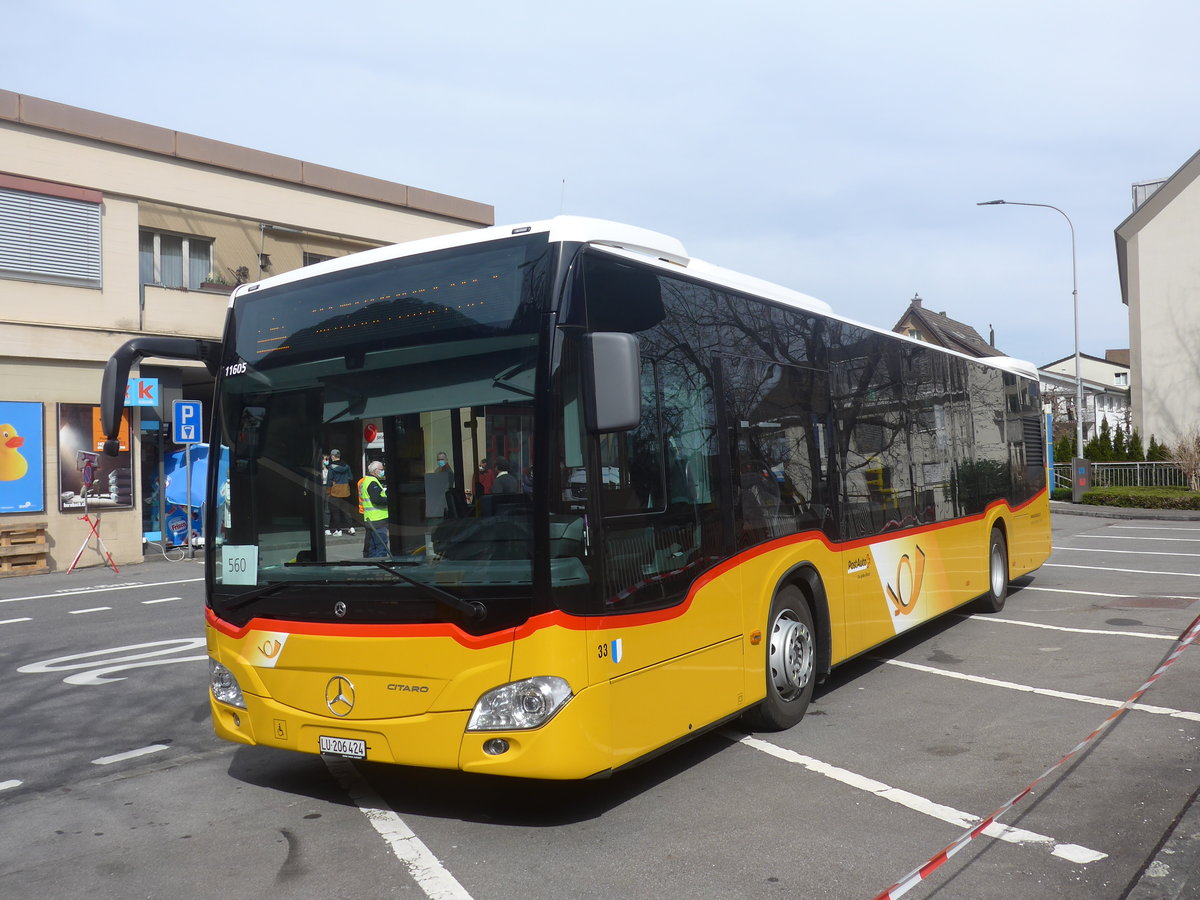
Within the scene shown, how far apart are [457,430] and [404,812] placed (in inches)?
79.7

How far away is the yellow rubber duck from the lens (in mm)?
19188

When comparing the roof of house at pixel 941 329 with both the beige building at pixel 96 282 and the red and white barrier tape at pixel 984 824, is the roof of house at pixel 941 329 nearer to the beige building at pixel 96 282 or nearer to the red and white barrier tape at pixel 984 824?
the beige building at pixel 96 282

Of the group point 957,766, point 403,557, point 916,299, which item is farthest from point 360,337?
point 916,299

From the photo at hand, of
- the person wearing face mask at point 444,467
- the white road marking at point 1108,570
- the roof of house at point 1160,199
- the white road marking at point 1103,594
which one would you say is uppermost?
the roof of house at point 1160,199

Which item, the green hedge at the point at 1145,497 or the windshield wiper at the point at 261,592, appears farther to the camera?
the green hedge at the point at 1145,497

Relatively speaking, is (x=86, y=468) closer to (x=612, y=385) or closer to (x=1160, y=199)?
(x=612, y=385)

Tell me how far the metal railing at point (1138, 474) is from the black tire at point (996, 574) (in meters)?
25.0

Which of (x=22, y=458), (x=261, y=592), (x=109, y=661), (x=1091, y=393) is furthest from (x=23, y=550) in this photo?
(x=1091, y=393)

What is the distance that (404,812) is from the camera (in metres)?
5.38

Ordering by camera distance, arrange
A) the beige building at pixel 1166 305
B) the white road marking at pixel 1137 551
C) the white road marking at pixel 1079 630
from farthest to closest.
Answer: the beige building at pixel 1166 305, the white road marking at pixel 1137 551, the white road marking at pixel 1079 630

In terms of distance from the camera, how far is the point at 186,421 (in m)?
20.5

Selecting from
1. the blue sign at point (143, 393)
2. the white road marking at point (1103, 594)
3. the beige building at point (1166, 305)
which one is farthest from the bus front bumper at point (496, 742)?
the beige building at point (1166, 305)

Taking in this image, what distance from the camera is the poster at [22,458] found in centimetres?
1922

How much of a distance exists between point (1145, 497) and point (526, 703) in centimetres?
3017
